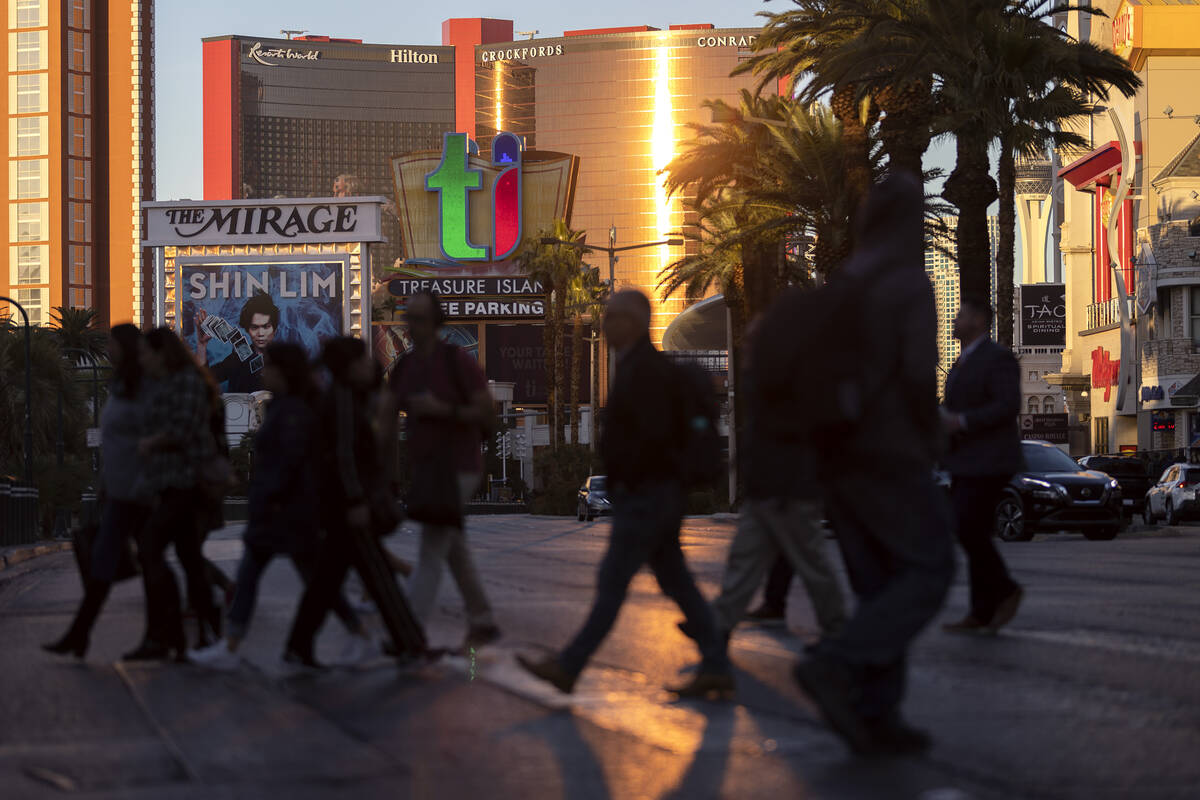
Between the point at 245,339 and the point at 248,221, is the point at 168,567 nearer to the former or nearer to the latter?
the point at 245,339

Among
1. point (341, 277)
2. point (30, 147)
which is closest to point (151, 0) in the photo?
point (30, 147)

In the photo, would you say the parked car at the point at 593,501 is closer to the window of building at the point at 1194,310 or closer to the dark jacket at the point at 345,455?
the window of building at the point at 1194,310

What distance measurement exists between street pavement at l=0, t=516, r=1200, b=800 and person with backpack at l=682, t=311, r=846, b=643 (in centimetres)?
37

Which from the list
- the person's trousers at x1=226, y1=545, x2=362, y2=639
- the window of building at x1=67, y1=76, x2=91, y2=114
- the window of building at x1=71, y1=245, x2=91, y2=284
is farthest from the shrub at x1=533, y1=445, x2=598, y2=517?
the window of building at x1=67, y1=76, x2=91, y2=114

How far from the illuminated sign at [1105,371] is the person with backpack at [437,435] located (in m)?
65.7

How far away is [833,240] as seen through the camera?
36.6 metres

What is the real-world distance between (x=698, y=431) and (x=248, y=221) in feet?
289

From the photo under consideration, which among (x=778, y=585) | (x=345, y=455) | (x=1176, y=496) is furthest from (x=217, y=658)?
(x=1176, y=496)

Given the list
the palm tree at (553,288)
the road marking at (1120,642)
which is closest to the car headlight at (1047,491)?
the road marking at (1120,642)

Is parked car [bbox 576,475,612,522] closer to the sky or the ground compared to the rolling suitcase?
closer to the ground

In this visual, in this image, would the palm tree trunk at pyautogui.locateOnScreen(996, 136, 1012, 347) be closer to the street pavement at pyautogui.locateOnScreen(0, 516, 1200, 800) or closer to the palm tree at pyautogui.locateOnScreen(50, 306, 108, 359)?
the street pavement at pyautogui.locateOnScreen(0, 516, 1200, 800)

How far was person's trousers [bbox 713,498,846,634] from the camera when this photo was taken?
26.5 ft

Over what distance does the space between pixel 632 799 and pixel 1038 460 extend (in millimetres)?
20476

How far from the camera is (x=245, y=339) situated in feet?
295
